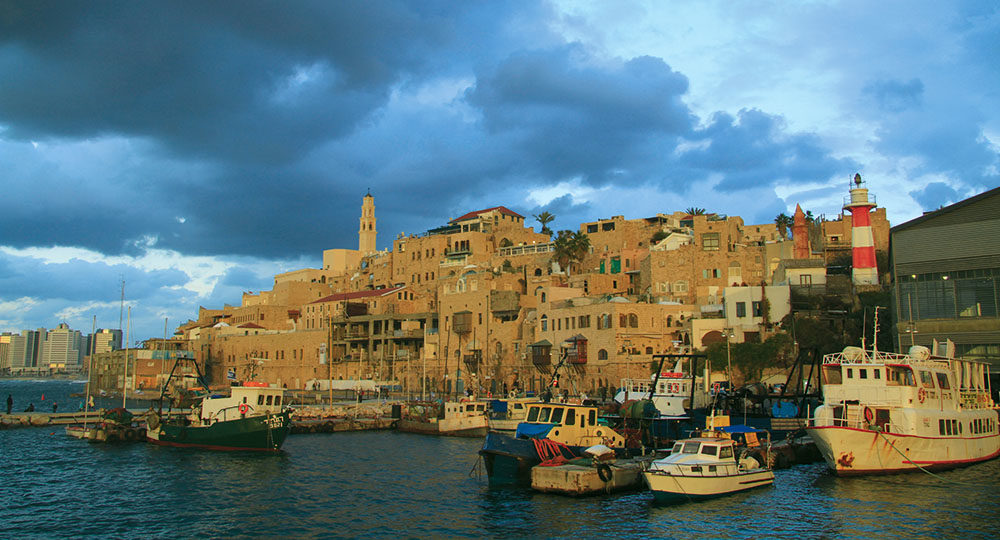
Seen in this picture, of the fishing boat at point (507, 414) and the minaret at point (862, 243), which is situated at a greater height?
the minaret at point (862, 243)

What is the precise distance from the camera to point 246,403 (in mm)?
38594

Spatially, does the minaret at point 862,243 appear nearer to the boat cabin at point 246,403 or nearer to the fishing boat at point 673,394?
the fishing boat at point 673,394

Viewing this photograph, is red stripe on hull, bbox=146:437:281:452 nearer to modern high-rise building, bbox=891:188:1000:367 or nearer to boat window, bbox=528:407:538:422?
boat window, bbox=528:407:538:422

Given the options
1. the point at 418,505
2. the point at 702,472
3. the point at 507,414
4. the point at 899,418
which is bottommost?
the point at 418,505

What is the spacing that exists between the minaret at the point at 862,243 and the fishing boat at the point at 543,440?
36546mm

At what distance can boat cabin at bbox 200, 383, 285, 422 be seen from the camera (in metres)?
38.5

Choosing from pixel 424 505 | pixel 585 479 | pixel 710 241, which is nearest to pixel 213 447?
pixel 424 505

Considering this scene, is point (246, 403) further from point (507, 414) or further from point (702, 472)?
point (702, 472)

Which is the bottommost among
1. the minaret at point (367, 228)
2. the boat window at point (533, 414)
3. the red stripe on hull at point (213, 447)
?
the red stripe on hull at point (213, 447)

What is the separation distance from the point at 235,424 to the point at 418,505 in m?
15.7

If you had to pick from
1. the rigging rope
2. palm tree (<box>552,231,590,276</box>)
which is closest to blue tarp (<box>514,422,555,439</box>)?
the rigging rope

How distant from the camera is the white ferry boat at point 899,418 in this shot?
27.0 m

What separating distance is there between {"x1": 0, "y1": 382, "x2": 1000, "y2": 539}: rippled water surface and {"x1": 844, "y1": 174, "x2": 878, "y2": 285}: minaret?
27981mm

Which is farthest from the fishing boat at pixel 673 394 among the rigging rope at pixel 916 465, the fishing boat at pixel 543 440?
the rigging rope at pixel 916 465
